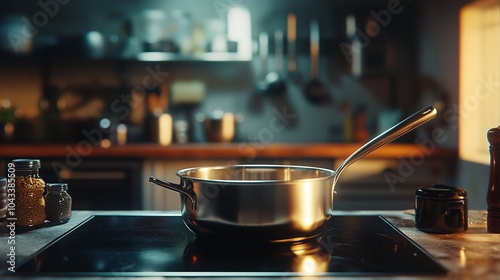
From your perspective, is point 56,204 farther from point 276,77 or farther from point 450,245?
point 276,77

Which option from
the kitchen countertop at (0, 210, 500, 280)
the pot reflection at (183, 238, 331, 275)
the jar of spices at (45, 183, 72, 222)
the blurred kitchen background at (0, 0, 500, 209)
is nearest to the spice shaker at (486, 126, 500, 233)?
the kitchen countertop at (0, 210, 500, 280)

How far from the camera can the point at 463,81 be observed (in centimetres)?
289

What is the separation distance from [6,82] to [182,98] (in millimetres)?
1168

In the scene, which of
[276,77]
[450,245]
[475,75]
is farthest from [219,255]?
[276,77]

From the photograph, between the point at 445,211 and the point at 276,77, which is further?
the point at 276,77

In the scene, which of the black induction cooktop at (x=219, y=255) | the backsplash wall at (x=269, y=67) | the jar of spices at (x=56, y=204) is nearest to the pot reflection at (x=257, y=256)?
the black induction cooktop at (x=219, y=255)

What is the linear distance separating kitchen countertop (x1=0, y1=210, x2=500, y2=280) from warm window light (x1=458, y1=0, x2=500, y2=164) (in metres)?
1.86

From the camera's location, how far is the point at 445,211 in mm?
1000

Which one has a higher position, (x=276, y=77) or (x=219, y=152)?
(x=276, y=77)

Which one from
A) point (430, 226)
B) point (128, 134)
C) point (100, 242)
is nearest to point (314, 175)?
point (430, 226)

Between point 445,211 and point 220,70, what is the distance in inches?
108

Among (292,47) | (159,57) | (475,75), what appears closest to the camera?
(475,75)

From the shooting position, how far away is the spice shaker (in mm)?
1002

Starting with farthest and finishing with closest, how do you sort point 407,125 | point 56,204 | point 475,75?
1. point 475,75
2. point 56,204
3. point 407,125
